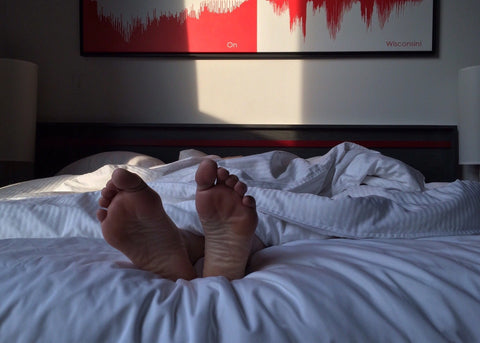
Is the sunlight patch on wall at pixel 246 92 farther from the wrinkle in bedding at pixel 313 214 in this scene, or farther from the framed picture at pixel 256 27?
the wrinkle in bedding at pixel 313 214

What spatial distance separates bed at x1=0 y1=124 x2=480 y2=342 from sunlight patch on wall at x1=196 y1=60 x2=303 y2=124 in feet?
4.07

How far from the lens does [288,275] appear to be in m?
0.62

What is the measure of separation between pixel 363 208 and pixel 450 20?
202 cm

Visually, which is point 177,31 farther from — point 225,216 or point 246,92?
point 225,216

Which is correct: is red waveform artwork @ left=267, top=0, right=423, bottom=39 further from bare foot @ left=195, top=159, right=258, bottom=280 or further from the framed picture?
bare foot @ left=195, top=159, right=258, bottom=280

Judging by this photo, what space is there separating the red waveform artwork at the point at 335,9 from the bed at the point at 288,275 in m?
1.39

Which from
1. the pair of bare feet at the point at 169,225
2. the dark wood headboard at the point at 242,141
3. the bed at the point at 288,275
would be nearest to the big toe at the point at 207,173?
the pair of bare feet at the point at 169,225

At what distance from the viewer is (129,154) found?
2.16m

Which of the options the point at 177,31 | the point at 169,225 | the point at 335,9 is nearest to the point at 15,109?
the point at 177,31

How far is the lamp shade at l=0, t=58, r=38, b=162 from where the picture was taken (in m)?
2.21

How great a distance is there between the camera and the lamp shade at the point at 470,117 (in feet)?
7.14

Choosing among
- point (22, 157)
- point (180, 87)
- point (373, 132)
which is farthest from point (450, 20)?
point (22, 157)

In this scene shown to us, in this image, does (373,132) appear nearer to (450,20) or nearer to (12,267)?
(450,20)

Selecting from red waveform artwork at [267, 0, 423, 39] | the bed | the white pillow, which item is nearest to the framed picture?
red waveform artwork at [267, 0, 423, 39]
